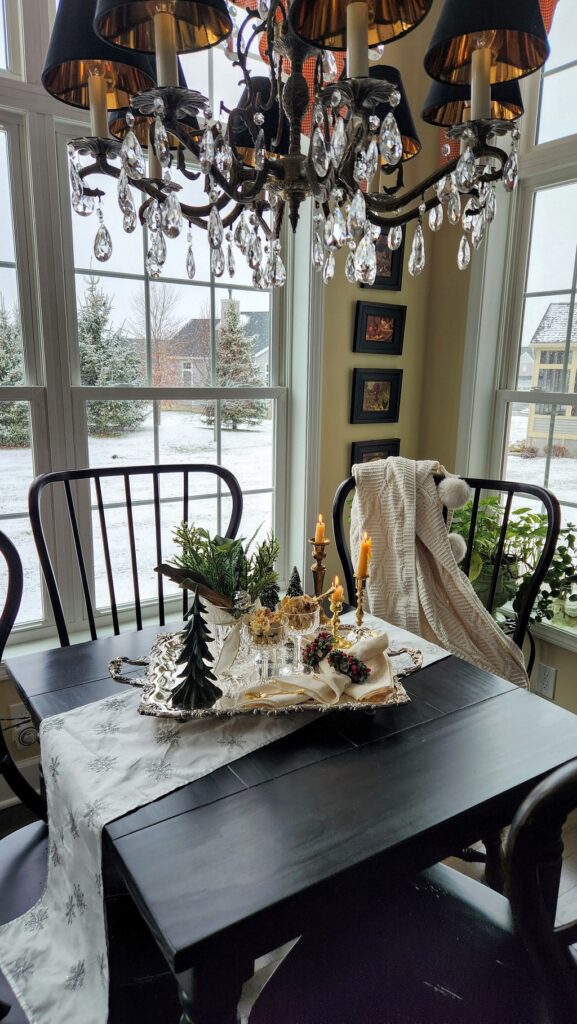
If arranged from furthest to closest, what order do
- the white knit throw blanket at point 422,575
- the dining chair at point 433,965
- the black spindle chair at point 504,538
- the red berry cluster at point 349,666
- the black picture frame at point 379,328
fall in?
the black picture frame at point 379,328 < the white knit throw blanket at point 422,575 < the black spindle chair at point 504,538 < the red berry cluster at point 349,666 < the dining chair at point 433,965

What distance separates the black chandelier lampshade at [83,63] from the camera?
1.03m

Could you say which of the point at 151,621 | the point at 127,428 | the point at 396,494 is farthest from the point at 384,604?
the point at 127,428

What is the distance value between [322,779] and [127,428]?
147 cm

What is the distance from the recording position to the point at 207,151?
0.97m

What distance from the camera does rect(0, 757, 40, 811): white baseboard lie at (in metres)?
1.92

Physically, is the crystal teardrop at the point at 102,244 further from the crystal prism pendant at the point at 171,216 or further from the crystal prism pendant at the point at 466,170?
the crystal prism pendant at the point at 466,170

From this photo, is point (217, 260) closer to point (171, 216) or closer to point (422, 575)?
point (171, 216)

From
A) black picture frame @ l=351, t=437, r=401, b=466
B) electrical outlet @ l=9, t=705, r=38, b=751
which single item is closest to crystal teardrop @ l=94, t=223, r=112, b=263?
electrical outlet @ l=9, t=705, r=38, b=751

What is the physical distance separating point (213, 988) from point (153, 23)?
136 centimetres

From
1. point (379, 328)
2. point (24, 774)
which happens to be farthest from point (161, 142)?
point (24, 774)

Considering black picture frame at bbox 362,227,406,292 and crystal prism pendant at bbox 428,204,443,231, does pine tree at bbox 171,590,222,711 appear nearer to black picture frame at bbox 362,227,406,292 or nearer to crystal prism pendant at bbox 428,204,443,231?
crystal prism pendant at bbox 428,204,443,231

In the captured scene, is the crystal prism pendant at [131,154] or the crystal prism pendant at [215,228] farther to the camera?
the crystal prism pendant at [215,228]

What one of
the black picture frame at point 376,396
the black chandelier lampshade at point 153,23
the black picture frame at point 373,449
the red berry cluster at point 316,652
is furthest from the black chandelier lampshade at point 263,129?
the black picture frame at point 373,449

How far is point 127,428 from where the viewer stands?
2.11m
